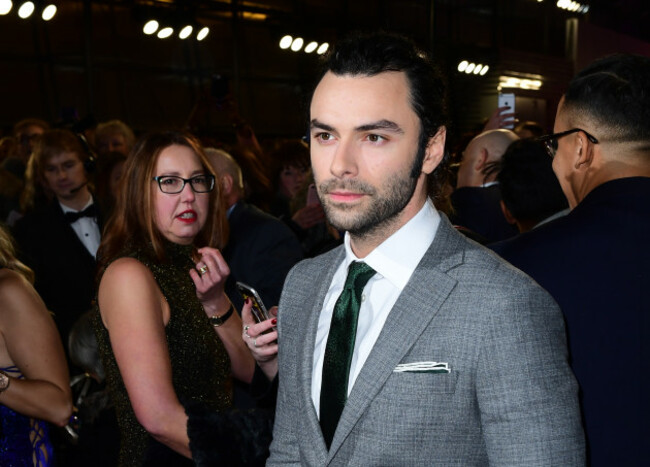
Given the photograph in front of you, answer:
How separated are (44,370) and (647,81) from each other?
1.93 m

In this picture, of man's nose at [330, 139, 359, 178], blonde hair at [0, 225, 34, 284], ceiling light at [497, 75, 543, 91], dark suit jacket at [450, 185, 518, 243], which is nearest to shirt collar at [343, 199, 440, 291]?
man's nose at [330, 139, 359, 178]

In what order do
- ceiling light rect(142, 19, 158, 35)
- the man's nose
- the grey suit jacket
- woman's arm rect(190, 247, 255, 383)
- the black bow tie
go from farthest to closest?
ceiling light rect(142, 19, 158, 35), the black bow tie, woman's arm rect(190, 247, 255, 383), the man's nose, the grey suit jacket

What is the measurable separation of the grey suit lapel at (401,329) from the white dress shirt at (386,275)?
0.05 metres

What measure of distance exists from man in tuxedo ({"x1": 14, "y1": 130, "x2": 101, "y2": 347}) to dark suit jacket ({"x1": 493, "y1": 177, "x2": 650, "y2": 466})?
308 centimetres

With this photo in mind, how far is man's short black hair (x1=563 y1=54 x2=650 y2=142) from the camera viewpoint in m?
1.83

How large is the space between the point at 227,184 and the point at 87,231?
1.18 metres

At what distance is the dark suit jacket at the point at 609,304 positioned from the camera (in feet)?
5.39

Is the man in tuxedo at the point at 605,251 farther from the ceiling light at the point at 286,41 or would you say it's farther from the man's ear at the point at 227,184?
the ceiling light at the point at 286,41

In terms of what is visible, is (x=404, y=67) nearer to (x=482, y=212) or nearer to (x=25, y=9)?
(x=482, y=212)

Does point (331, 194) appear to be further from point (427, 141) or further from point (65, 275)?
point (65, 275)

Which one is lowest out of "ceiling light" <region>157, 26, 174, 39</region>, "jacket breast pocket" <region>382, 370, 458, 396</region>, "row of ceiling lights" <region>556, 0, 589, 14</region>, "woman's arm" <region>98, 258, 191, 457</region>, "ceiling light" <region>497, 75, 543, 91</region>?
"woman's arm" <region>98, 258, 191, 457</region>

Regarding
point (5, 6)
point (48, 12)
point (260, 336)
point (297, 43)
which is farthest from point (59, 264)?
point (297, 43)

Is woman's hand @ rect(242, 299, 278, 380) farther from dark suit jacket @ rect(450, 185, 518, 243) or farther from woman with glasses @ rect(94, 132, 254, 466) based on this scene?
dark suit jacket @ rect(450, 185, 518, 243)

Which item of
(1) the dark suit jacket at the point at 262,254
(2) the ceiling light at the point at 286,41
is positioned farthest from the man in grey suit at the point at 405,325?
(2) the ceiling light at the point at 286,41
